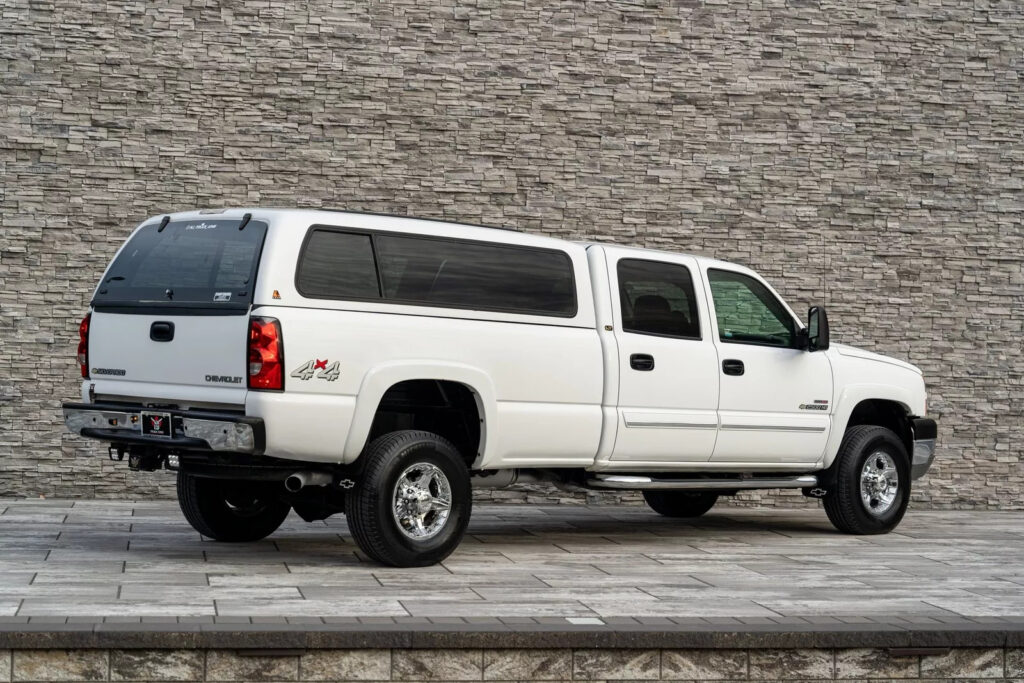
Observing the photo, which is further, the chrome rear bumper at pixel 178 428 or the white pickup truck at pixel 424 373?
the white pickup truck at pixel 424 373

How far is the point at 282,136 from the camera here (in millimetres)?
13484

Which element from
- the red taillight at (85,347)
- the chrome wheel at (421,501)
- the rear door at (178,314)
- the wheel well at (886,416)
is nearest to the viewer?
the rear door at (178,314)

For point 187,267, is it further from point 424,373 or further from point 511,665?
point 511,665

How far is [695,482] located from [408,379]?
2.79 metres

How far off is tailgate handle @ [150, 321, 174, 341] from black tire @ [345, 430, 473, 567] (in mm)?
1375

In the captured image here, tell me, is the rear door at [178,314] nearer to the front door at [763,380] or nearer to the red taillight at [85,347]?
the red taillight at [85,347]

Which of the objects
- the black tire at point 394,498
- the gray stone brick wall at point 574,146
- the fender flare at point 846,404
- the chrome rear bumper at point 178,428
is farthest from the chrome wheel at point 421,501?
the gray stone brick wall at point 574,146

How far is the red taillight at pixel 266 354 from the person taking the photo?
27.5 ft

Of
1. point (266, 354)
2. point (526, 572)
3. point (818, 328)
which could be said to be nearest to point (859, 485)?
point (818, 328)

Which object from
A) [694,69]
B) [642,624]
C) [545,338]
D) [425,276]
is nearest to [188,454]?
[425,276]

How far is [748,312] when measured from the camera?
11.1 metres

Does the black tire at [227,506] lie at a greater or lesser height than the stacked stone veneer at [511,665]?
greater

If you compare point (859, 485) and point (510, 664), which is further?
point (859, 485)

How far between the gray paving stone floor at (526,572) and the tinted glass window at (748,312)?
157cm
